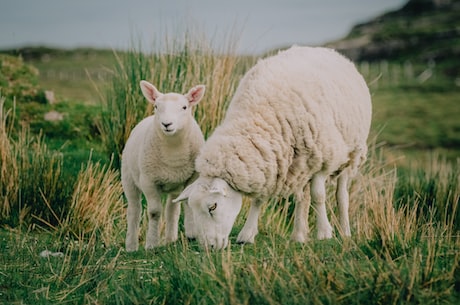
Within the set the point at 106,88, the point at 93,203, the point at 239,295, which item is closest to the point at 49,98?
the point at 106,88

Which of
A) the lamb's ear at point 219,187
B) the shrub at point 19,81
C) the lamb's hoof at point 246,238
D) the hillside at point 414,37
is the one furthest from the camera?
the hillside at point 414,37

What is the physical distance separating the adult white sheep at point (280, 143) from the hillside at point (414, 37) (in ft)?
202

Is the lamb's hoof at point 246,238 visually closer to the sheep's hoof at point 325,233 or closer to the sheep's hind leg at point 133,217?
the sheep's hoof at point 325,233

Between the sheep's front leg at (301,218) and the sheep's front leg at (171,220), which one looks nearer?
the sheep's front leg at (301,218)

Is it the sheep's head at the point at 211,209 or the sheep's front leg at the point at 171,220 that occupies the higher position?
the sheep's head at the point at 211,209

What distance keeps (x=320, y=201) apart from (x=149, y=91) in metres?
1.95

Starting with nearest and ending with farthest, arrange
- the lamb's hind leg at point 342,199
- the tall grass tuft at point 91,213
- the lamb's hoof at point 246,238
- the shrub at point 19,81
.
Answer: the lamb's hoof at point 246,238, the lamb's hind leg at point 342,199, the tall grass tuft at point 91,213, the shrub at point 19,81

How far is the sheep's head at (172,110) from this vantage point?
5758mm

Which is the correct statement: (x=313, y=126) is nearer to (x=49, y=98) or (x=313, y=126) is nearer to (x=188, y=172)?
(x=188, y=172)

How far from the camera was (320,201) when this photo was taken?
250 inches

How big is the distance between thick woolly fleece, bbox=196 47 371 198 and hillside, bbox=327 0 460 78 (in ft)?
202

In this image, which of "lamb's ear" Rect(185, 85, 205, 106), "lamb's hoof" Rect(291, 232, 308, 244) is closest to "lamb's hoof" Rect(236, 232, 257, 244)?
"lamb's hoof" Rect(291, 232, 308, 244)

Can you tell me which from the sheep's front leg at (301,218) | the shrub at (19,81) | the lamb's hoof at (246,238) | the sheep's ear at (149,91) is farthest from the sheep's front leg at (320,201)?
the shrub at (19,81)

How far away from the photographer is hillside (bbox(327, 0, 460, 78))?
77812 mm
